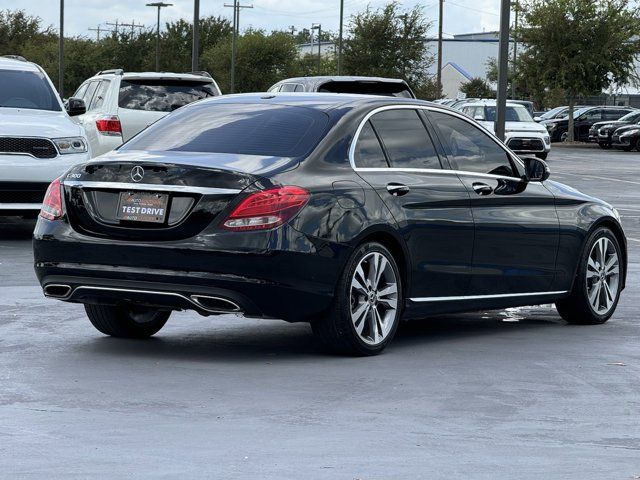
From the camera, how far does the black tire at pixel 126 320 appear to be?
30.6ft

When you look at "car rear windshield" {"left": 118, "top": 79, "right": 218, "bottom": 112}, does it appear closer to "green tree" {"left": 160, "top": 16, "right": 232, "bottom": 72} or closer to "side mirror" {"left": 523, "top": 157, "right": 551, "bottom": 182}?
"side mirror" {"left": 523, "top": 157, "right": 551, "bottom": 182}

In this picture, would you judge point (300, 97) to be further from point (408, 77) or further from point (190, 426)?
point (408, 77)

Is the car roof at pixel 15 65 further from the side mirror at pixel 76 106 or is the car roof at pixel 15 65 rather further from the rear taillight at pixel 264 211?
the rear taillight at pixel 264 211

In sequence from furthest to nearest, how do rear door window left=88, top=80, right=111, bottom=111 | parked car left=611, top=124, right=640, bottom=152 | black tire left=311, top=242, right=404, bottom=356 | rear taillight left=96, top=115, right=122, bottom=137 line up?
parked car left=611, top=124, right=640, bottom=152
rear door window left=88, top=80, right=111, bottom=111
rear taillight left=96, top=115, right=122, bottom=137
black tire left=311, top=242, right=404, bottom=356

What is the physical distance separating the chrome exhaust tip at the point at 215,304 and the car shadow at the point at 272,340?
0.44 metres

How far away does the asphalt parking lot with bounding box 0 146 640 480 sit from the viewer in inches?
235

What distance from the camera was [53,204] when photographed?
29.1ft

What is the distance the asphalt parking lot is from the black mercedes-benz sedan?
1.09 feet

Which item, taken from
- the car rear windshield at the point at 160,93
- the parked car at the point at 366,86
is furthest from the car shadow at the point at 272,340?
the car rear windshield at the point at 160,93

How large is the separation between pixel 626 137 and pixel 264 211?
164 feet

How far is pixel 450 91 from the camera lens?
148 meters

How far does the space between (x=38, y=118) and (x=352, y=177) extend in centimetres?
824

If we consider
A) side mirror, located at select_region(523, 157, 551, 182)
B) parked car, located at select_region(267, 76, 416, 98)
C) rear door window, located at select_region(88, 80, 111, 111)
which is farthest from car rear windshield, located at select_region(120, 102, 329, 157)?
rear door window, located at select_region(88, 80, 111, 111)

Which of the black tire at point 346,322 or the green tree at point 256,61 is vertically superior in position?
the green tree at point 256,61
